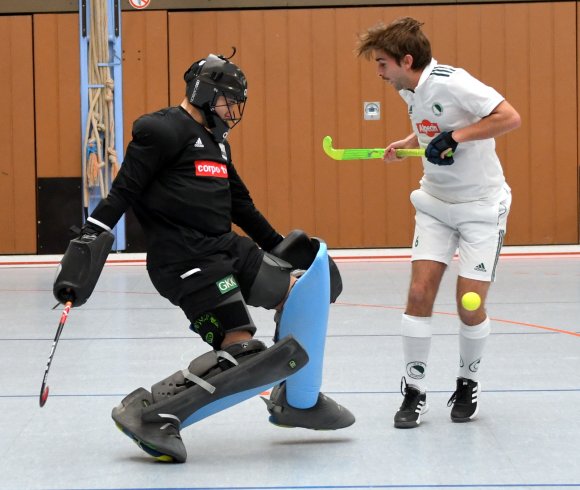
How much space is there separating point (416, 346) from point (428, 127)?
905 mm

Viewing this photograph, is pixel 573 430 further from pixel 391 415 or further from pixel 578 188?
pixel 578 188

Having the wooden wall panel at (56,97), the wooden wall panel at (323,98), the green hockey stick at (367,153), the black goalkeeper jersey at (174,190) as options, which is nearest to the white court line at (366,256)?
the wooden wall panel at (323,98)

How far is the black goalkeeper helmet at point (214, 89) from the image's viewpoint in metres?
3.76

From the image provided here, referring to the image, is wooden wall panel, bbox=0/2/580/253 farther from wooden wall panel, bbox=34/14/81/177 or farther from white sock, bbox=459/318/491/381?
white sock, bbox=459/318/491/381

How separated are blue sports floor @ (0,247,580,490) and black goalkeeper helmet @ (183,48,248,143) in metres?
1.20

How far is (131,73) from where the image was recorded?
1182cm

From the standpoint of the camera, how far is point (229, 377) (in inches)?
142

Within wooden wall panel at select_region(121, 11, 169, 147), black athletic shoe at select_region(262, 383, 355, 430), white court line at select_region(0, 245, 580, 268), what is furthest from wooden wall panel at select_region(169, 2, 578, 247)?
black athletic shoe at select_region(262, 383, 355, 430)

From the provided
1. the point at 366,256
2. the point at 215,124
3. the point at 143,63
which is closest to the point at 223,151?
the point at 215,124

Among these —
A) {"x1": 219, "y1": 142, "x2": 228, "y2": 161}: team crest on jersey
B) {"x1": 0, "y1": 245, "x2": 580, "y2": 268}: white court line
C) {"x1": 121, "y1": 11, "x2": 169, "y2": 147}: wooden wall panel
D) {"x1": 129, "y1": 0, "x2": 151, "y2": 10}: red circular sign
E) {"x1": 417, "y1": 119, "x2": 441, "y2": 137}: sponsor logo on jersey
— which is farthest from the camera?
{"x1": 121, "y1": 11, "x2": 169, "y2": 147}: wooden wall panel

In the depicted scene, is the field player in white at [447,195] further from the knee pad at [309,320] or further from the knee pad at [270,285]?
the knee pad at [270,285]

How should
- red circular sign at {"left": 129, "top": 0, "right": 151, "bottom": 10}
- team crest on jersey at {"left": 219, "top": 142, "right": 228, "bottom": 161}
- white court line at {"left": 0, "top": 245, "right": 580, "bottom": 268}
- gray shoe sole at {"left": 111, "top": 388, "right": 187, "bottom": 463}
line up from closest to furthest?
gray shoe sole at {"left": 111, "top": 388, "right": 187, "bottom": 463} < team crest on jersey at {"left": 219, "top": 142, "right": 228, "bottom": 161} < white court line at {"left": 0, "top": 245, "right": 580, "bottom": 268} < red circular sign at {"left": 129, "top": 0, "right": 151, "bottom": 10}

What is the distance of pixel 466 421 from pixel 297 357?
0.89 meters

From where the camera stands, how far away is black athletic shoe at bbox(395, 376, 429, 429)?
13.3ft
